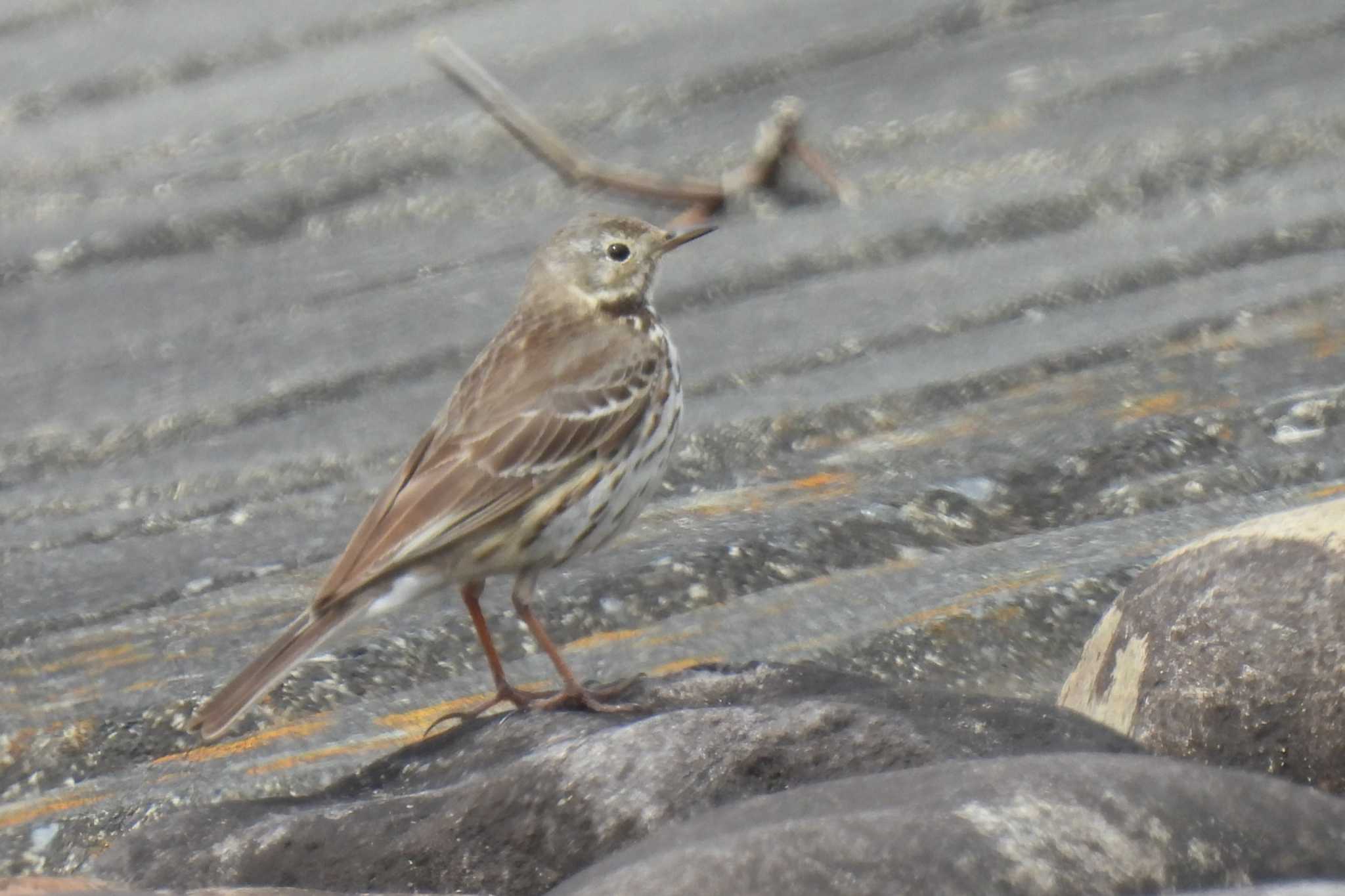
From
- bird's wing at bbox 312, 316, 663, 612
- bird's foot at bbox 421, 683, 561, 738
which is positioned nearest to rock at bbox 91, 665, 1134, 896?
bird's foot at bbox 421, 683, 561, 738

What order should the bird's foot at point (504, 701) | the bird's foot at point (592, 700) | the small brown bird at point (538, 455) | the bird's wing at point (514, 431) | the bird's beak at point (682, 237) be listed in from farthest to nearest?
the bird's beak at point (682, 237)
the bird's wing at point (514, 431)
the small brown bird at point (538, 455)
the bird's foot at point (504, 701)
the bird's foot at point (592, 700)

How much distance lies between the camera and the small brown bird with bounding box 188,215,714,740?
15.0 feet

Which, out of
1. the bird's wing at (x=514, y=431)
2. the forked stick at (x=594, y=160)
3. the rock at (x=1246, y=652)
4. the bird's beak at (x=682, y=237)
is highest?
the forked stick at (x=594, y=160)

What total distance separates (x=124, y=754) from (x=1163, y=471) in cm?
226

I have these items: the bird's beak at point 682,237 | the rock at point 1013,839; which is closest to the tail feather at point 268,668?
the rock at point 1013,839

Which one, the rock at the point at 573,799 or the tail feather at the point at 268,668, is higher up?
the tail feather at the point at 268,668

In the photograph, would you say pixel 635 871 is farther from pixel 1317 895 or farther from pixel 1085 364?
pixel 1085 364

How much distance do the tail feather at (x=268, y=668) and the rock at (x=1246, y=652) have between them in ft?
4.82

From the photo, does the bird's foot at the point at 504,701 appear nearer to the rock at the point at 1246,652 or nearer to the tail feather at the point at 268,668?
the tail feather at the point at 268,668

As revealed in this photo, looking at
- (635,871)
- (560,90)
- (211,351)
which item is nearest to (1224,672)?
(635,871)

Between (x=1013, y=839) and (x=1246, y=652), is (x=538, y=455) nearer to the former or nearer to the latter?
(x=1246, y=652)

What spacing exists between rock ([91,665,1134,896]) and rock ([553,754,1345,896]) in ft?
1.50

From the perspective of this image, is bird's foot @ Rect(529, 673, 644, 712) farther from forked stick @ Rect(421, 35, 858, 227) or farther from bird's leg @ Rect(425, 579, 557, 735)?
forked stick @ Rect(421, 35, 858, 227)

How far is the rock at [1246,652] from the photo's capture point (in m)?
3.66
